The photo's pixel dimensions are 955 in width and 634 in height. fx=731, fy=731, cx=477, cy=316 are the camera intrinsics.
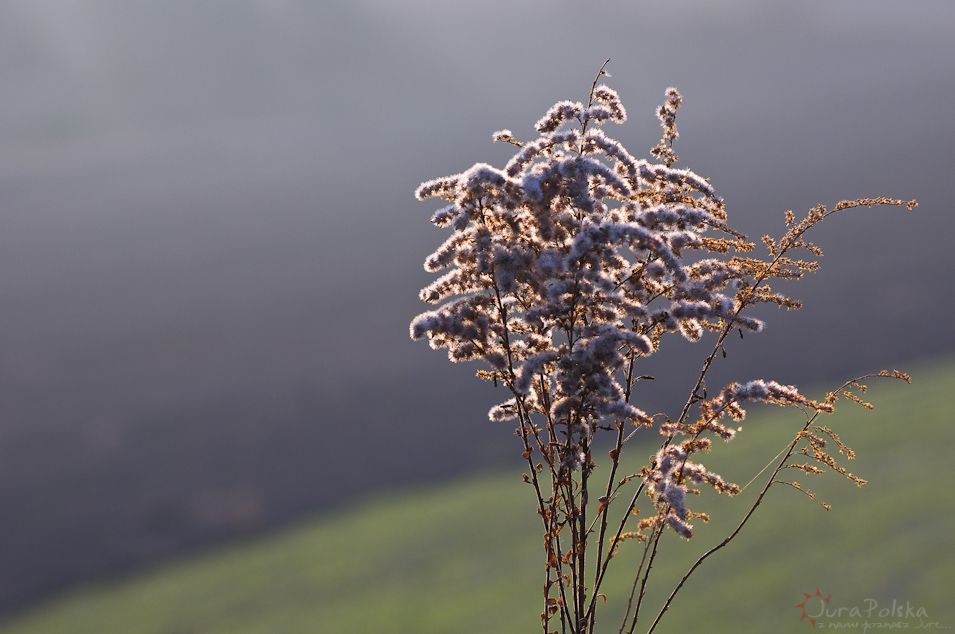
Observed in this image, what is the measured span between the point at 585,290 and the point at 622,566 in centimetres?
1322

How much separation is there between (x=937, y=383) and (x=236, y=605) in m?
21.4

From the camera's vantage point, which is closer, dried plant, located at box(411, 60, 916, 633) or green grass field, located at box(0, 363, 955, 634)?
dried plant, located at box(411, 60, 916, 633)

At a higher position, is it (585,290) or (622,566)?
(622,566)

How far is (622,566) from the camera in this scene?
1428 cm

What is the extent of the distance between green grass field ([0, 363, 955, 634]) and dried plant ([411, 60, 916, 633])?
7.39 metres

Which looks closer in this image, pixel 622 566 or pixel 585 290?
pixel 585 290

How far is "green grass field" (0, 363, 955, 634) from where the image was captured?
11.4 meters

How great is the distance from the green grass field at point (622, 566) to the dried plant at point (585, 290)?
291 inches

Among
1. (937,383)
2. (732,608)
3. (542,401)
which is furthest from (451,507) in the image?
(542,401)

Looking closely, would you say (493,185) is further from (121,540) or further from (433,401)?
(433,401)

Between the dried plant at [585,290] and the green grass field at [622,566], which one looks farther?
the green grass field at [622,566]

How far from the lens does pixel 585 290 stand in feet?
7.48

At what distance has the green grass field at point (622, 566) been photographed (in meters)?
11.4

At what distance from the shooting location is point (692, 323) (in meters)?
2.54
